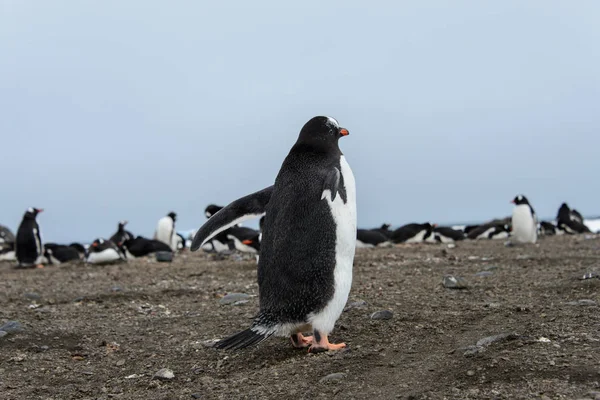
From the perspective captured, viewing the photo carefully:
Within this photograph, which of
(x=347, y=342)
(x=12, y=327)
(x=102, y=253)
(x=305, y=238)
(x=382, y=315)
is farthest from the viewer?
(x=102, y=253)

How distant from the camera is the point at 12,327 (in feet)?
17.4

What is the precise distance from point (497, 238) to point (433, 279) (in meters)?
12.6

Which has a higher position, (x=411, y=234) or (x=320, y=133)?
(x=320, y=133)

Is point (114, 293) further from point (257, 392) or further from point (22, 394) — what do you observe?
point (257, 392)

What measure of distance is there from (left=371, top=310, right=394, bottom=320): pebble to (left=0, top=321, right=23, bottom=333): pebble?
9.52 feet

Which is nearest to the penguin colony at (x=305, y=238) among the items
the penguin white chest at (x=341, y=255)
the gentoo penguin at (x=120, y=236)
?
the penguin white chest at (x=341, y=255)

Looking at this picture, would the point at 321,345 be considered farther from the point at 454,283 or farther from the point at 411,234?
the point at 411,234

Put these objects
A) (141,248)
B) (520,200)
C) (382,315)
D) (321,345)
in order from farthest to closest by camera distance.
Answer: (520,200) < (141,248) < (382,315) < (321,345)

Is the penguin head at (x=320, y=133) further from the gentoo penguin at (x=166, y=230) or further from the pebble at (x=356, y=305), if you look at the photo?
the gentoo penguin at (x=166, y=230)

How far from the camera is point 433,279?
720 centimetres

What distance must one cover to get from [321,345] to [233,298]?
2.48 metres

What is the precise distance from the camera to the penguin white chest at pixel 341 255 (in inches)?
166

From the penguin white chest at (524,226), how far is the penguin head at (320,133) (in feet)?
36.4

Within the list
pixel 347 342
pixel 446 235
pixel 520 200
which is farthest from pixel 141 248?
pixel 347 342
